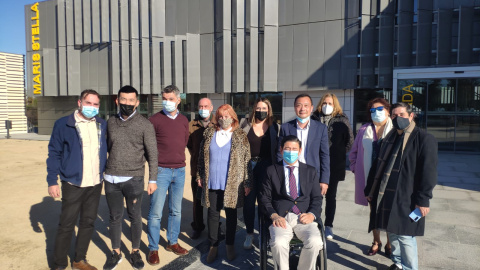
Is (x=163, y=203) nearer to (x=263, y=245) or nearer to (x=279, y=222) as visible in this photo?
(x=263, y=245)

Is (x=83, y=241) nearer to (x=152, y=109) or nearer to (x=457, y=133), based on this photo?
(x=457, y=133)

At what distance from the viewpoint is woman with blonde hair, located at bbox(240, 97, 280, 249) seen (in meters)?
4.05

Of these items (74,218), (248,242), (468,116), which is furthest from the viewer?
(468,116)

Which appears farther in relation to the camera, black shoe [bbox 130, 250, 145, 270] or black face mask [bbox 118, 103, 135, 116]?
black shoe [bbox 130, 250, 145, 270]

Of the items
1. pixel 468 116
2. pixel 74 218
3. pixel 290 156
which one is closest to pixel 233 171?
pixel 290 156

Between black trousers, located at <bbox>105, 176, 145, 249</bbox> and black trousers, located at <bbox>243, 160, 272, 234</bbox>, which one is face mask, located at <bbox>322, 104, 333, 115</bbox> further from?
black trousers, located at <bbox>105, 176, 145, 249</bbox>

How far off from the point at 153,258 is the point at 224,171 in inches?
49.4

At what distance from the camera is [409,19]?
14.5 m

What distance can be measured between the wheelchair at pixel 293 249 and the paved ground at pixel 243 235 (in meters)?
0.52

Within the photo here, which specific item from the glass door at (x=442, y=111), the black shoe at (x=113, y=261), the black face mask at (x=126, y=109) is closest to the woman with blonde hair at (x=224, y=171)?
the black face mask at (x=126, y=109)

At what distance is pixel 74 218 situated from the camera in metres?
3.52

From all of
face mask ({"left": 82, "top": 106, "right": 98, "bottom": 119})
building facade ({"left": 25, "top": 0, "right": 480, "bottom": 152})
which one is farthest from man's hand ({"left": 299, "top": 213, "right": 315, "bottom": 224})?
building facade ({"left": 25, "top": 0, "right": 480, "bottom": 152})

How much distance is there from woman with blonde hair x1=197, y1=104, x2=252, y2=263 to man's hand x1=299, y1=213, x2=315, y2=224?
77cm

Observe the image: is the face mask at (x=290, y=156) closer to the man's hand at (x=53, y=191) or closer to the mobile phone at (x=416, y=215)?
the mobile phone at (x=416, y=215)
